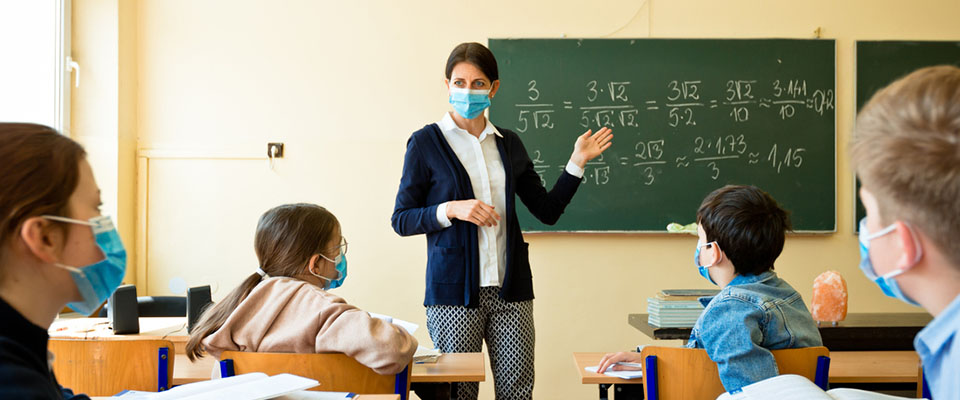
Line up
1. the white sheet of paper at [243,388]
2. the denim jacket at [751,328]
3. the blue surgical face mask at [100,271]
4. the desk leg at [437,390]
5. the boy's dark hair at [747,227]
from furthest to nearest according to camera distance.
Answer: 1. the desk leg at [437,390]
2. the boy's dark hair at [747,227]
3. the denim jacket at [751,328]
4. the white sheet of paper at [243,388]
5. the blue surgical face mask at [100,271]

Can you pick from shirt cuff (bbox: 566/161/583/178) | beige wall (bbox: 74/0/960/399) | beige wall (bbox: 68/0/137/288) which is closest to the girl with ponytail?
shirt cuff (bbox: 566/161/583/178)

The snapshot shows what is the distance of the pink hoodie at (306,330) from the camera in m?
1.68

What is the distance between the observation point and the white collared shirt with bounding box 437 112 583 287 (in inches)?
95.1

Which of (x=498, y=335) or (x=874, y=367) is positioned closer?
(x=874, y=367)

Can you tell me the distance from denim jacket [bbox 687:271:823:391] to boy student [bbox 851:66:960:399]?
0.78 m

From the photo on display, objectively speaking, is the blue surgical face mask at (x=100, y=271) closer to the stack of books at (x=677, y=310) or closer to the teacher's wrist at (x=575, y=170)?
the teacher's wrist at (x=575, y=170)

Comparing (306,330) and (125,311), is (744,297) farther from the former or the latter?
(125,311)

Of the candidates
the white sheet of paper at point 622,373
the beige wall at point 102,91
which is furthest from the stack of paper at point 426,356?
the beige wall at point 102,91

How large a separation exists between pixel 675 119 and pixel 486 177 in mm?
1923

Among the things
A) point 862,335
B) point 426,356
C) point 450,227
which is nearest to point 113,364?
point 426,356

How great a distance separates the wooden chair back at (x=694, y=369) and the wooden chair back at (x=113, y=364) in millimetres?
1108

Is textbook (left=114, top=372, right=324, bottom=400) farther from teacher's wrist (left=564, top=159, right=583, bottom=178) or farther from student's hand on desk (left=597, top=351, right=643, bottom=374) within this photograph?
teacher's wrist (left=564, top=159, right=583, bottom=178)

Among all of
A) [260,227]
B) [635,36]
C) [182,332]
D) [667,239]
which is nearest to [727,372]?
[260,227]

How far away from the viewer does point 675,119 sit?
4066 millimetres
